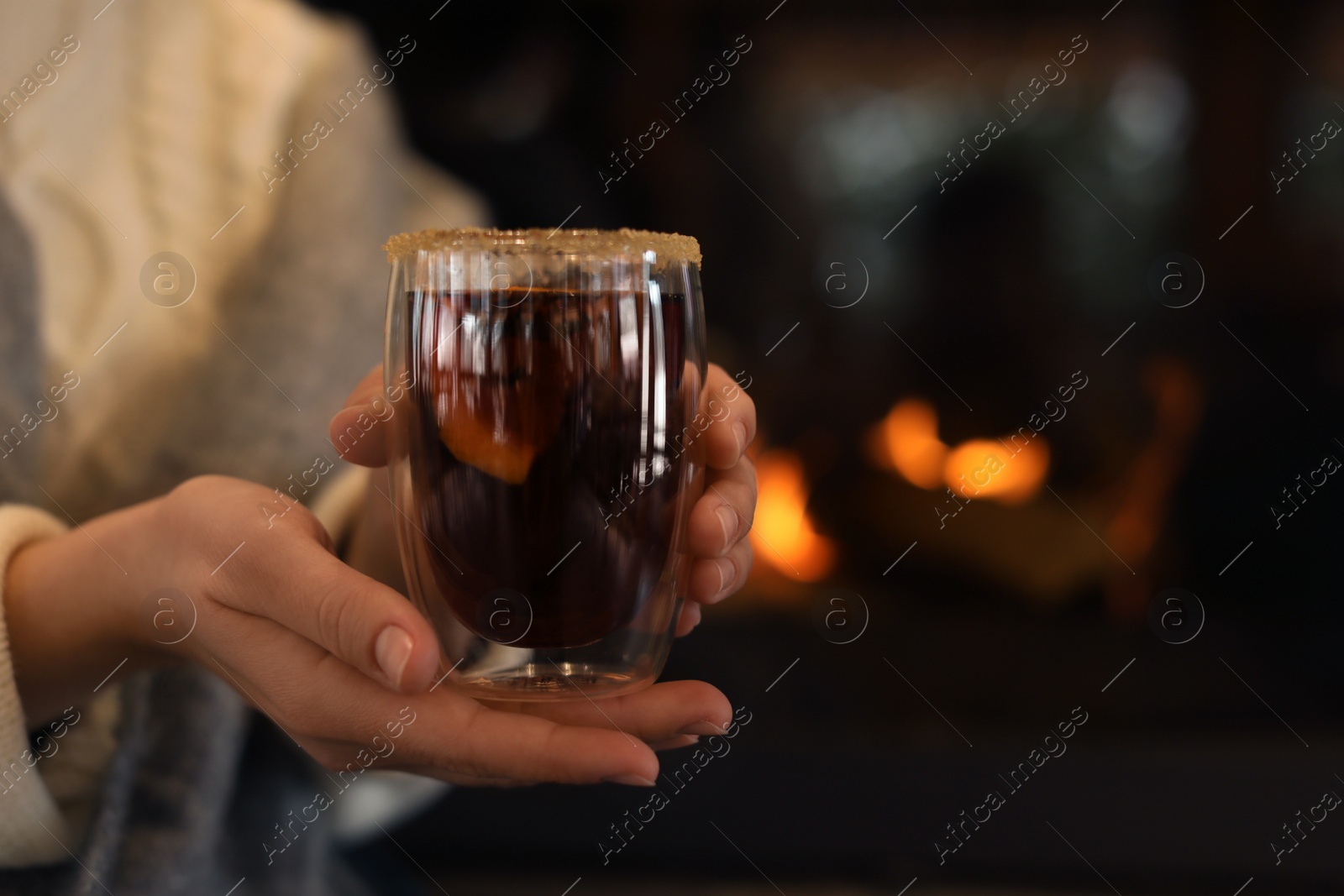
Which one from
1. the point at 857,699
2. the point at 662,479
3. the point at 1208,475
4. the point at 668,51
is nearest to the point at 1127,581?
the point at 1208,475

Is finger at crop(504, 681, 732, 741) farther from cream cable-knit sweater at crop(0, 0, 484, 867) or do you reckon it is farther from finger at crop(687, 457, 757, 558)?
cream cable-knit sweater at crop(0, 0, 484, 867)

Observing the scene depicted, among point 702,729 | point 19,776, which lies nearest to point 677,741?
point 702,729

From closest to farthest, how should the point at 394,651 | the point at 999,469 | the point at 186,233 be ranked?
the point at 394,651 < the point at 186,233 < the point at 999,469

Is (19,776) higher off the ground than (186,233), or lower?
lower

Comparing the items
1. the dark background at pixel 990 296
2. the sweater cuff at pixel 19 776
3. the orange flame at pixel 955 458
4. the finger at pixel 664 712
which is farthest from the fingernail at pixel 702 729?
the orange flame at pixel 955 458

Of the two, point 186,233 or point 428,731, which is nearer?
point 428,731

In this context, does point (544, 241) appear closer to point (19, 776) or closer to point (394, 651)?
point (394, 651)
